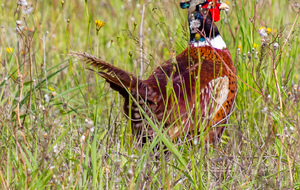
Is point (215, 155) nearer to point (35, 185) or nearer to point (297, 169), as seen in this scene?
point (297, 169)

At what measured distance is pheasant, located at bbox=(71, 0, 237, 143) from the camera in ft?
7.64

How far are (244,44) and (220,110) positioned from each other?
0.72m

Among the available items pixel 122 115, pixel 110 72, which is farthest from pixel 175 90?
pixel 110 72

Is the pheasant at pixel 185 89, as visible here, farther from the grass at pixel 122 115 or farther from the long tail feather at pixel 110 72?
the grass at pixel 122 115

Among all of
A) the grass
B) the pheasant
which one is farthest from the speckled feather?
the grass

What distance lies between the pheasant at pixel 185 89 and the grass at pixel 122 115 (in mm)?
105

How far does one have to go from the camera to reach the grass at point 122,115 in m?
2.00

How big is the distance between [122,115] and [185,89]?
0.54m

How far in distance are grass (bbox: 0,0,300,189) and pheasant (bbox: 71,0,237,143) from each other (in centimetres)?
11

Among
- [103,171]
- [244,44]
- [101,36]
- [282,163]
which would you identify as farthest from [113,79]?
[101,36]

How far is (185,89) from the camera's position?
2.34 metres

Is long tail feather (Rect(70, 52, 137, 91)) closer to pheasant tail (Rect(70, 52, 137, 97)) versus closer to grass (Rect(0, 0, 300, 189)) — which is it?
pheasant tail (Rect(70, 52, 137, 97))

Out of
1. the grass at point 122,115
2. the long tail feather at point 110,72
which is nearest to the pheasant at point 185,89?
the long tail feather at point 110,72

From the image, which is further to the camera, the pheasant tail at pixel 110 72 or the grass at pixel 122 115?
the pheasant tail at pixel 110 72
